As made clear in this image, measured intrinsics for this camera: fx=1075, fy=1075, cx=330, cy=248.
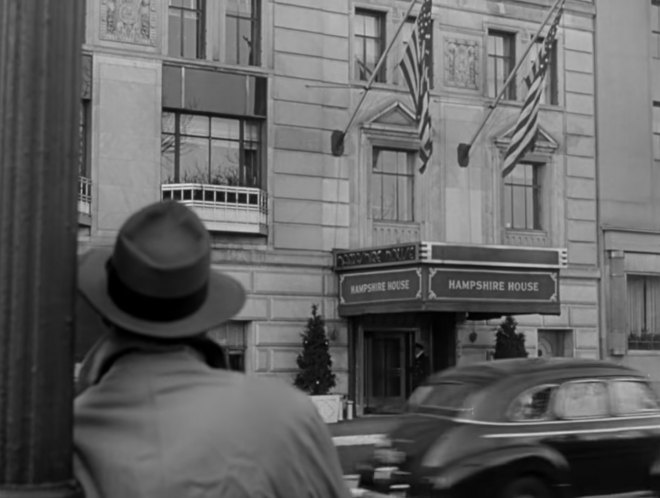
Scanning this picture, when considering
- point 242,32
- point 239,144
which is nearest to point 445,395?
point 239,144

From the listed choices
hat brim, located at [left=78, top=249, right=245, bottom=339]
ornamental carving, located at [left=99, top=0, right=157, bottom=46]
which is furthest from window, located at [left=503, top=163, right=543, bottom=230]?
hat brim, located at [left=78, top=249, right=245, bottom=339]

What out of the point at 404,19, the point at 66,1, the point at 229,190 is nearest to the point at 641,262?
the point at 404,19

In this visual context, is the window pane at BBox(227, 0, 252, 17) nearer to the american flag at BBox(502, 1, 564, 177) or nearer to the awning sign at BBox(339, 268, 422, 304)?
the awning sign at BBox(339, 268, 422, 304)

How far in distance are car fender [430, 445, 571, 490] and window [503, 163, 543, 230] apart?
1662cm

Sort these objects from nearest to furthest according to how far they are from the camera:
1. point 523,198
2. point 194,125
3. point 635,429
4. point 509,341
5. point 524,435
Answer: point 524,435, point 635,429, point 194,125, point 509,341, point 523,198

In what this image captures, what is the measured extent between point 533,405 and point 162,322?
8.59 metres

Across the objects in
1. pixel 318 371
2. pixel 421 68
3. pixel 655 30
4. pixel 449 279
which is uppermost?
pixel 655 30

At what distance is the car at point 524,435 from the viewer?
9797mm

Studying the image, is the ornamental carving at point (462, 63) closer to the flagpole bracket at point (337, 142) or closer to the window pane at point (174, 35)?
the flagpole bracket at point (337, 142)

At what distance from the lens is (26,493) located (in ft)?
7.38

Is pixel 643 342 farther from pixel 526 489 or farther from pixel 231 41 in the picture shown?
pixel 526 489

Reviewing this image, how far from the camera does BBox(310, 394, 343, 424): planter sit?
22938 millimetres

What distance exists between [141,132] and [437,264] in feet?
22.3

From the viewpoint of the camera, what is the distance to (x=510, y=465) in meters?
9.85
